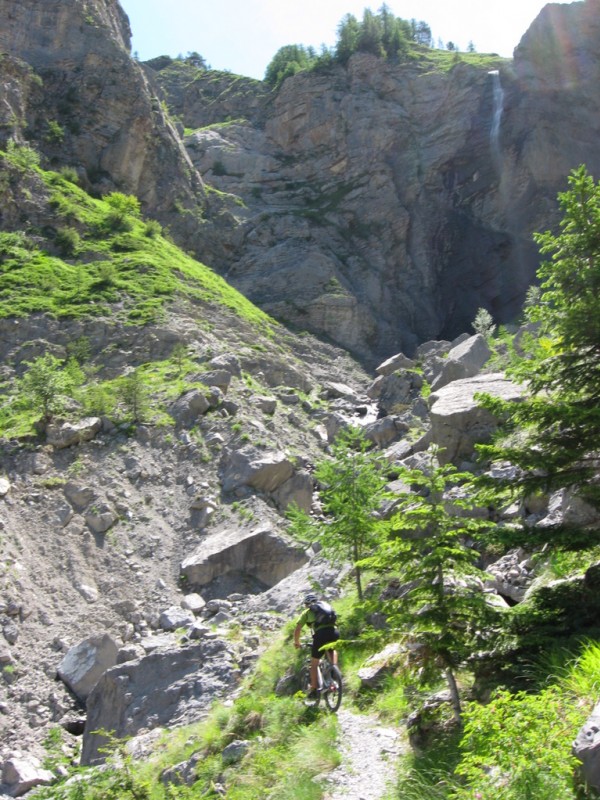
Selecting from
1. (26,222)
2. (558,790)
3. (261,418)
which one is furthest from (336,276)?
(558,790)

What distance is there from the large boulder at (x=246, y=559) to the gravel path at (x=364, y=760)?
979 centimetres

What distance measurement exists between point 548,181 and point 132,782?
5439 cm

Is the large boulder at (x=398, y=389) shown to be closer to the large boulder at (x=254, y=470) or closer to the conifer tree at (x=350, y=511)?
the large boulder at (x=254, y=470)

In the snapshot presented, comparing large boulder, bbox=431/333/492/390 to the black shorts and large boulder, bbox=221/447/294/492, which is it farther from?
the black shorts

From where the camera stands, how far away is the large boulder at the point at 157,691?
12.5 metres

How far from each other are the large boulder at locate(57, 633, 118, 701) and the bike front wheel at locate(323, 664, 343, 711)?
6.76 meters

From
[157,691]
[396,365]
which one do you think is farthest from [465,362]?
[157,691]

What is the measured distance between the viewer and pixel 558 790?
15.9 feet

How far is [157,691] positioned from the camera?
1304cm

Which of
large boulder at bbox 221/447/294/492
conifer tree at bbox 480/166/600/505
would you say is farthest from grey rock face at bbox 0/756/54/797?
large boulder at bbox 221/447/294/492

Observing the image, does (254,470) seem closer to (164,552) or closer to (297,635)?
(164,552)

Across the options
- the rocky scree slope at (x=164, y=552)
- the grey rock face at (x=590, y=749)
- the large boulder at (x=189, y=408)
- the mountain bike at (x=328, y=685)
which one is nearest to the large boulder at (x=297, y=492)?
the rocky scree slope at (x=164, y=552)

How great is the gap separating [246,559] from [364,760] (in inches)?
447

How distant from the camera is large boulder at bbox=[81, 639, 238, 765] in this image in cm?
1255
